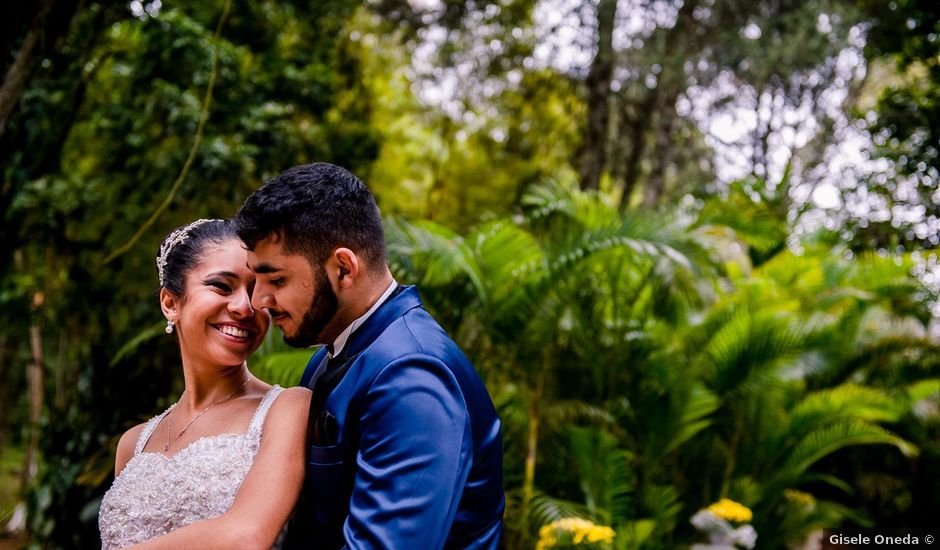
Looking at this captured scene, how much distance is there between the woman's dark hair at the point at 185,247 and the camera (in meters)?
Answer: 2.08

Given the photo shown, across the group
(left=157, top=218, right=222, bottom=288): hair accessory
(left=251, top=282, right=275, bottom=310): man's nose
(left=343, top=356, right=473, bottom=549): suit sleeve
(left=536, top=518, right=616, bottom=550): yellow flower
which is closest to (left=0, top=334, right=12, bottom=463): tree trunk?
(left=536, top=518, right=616, bottom=550): yellow flower

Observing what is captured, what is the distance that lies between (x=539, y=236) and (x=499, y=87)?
8950mm

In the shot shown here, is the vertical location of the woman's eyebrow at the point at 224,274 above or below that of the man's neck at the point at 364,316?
above

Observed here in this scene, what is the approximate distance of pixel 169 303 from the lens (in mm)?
2148

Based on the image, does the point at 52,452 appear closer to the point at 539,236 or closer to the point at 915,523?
the point at 539,236

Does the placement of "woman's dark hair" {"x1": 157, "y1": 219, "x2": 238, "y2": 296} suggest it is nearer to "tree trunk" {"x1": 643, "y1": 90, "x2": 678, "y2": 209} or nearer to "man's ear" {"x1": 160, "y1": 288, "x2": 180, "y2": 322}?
"man's ear" {"x1": 160, "y1": 288, "x2": 180, "y2": 322}

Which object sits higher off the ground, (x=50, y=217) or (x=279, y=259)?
(x=50, y=217)

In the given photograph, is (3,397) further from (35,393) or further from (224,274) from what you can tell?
(224,274)

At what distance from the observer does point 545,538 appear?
4.34 m

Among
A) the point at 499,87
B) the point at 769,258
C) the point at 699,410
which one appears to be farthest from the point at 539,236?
the point at 499,87

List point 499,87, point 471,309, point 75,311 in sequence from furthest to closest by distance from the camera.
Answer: point 499,87 < point 75,311 < point 471,309

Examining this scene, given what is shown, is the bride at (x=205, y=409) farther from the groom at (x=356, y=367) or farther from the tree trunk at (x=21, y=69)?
the tree trunk at (x=21, y=69)

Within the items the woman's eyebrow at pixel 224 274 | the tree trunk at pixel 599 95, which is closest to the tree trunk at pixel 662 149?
the tree trunk at pixel 599 95

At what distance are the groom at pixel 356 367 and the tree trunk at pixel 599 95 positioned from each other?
7.68 m
